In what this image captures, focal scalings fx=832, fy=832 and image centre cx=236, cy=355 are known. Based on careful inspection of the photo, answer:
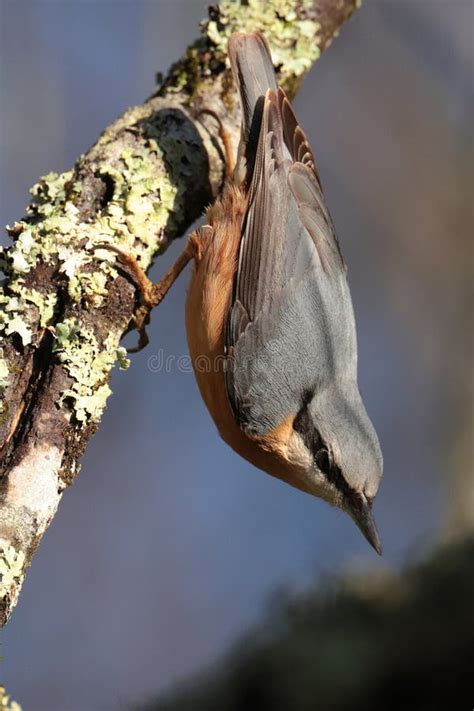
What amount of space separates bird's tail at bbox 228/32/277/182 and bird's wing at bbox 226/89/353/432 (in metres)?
0.06

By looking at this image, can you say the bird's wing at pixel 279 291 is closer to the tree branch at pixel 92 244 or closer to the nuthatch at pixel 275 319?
the nuthatch at pixel 275 319

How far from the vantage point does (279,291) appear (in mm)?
3658

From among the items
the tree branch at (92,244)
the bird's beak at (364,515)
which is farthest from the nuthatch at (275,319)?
the tree branch at (92,244)

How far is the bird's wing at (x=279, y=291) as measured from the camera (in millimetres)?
3592

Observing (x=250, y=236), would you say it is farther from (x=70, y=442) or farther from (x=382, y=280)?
(x=382, y=280)

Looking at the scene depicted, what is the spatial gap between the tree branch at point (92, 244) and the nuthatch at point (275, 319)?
0.70 ft

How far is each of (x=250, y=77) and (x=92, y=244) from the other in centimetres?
119

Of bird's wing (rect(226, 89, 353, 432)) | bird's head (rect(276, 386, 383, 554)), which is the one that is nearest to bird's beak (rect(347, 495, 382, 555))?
bird's head (rect(276, 386, 383, 554))

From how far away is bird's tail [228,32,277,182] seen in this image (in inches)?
148

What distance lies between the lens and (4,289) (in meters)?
2.99

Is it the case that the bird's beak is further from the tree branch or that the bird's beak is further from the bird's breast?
the tree branch

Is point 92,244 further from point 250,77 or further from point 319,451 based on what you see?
point 319,451

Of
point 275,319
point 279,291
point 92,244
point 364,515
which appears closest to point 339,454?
point 364,515

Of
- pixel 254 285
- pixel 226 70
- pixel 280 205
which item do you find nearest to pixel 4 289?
pixel 254 285
